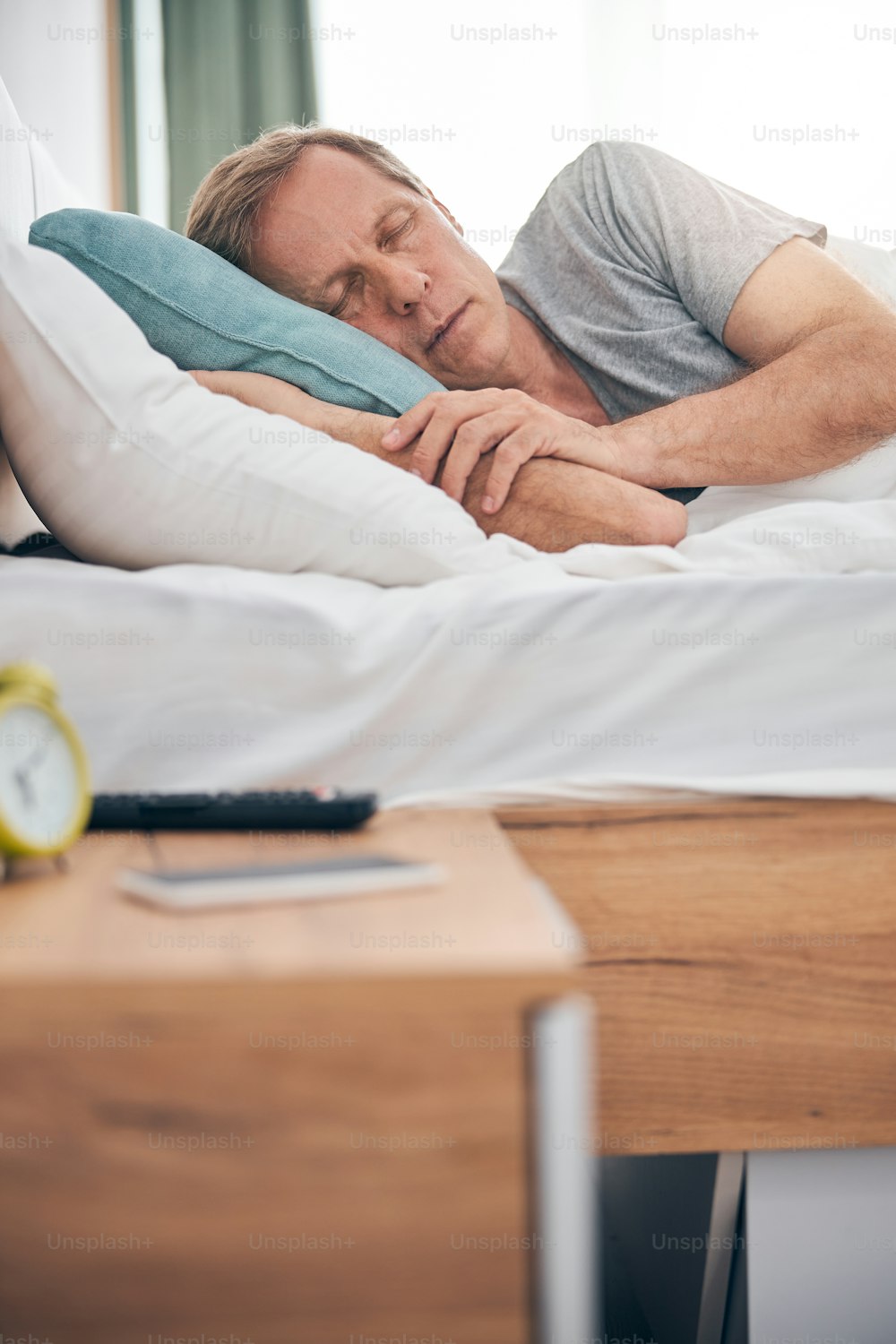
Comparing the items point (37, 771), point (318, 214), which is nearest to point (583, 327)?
point (318, 214)

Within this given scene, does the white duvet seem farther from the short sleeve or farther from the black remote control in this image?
the short sleeve

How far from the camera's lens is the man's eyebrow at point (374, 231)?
1.30m

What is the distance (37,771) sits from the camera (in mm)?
560

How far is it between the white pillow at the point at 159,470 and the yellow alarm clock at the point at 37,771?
274 mm

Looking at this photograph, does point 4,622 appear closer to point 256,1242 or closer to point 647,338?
→ point 256,1242

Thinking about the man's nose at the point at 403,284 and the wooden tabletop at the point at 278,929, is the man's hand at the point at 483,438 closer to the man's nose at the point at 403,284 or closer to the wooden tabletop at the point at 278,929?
the man's nose at the point at 403,284

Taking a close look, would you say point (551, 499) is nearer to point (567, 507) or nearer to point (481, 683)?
point (567, 507)

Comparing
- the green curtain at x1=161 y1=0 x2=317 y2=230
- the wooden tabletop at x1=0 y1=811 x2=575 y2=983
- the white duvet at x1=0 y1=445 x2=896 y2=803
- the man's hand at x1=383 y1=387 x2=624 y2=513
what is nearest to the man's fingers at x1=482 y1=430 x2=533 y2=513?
the man's hand at x1=383 y1=387 x2=624 y2=513

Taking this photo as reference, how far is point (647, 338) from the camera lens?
1309 mm

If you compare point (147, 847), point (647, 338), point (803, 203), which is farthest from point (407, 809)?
point (803, 203)

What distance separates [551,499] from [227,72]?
2472 mm

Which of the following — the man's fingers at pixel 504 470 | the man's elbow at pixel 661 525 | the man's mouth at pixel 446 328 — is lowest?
the man's elbow at pixel 661 525

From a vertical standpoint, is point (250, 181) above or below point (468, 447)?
above

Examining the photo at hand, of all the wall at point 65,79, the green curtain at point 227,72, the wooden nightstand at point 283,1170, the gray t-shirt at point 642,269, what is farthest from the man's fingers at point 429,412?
the green curtain at point 227,72
